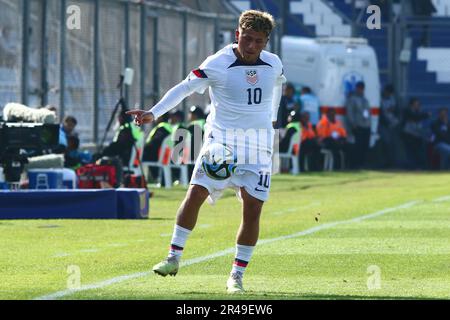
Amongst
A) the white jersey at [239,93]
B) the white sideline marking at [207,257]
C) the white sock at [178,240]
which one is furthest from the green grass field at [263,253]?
the white jersey at [239,93]

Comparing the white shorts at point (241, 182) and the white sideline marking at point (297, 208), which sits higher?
the white shorts at point (241, 182)

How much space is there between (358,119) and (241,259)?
27.1m

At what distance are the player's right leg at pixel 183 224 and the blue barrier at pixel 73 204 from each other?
8.30 meters

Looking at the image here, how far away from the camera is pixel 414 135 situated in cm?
4038

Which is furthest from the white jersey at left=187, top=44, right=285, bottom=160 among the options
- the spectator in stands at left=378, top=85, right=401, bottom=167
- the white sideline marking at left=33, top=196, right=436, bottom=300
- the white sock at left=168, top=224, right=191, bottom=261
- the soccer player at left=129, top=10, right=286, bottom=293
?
the spectator in stands at left=378, top=85, right=401, bottom=167

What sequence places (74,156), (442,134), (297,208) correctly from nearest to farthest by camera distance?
1. (297,208)
2. (74,156)
3. (442,134)

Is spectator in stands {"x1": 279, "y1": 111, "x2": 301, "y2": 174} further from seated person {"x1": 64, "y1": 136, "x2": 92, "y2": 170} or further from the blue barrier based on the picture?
the blue barrier

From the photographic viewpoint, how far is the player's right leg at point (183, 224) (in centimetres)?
1145

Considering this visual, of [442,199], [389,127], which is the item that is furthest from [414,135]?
[442,199]

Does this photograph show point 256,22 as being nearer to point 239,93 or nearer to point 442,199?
point 239,93

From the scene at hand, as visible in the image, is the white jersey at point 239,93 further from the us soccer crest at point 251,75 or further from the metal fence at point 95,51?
the metal fence at point 95,51
